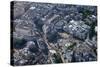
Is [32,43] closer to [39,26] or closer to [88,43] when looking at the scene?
[39,26]

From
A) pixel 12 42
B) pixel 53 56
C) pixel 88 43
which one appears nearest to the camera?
pixel 12 42

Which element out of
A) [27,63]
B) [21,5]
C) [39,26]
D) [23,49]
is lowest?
[27,63]

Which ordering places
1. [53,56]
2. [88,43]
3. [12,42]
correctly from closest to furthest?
1. [12,42]
2. [53,56]
3. [88,43]

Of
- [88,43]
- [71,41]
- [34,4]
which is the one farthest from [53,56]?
[34,4]

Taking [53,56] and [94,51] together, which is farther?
[94,51]
